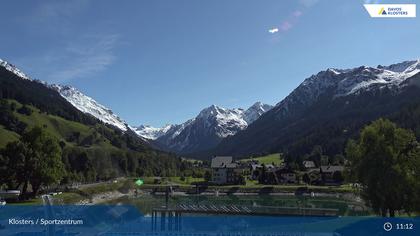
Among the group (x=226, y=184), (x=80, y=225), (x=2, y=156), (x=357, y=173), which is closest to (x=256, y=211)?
(x=357, y=173)

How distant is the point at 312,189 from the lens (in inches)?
6658

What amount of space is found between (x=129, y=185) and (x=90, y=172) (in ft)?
87.2

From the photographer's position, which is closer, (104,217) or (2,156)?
(104,217)

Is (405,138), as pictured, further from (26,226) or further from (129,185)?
(129,185)

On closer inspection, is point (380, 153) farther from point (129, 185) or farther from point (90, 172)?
point (90, 172)

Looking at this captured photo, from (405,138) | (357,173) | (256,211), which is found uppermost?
(405,138)

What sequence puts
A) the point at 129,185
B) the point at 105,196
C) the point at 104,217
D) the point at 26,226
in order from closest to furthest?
the point at 26,226 → the point at 104,217 → the point at 105,196 → the point at 129,185

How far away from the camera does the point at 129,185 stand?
549ft

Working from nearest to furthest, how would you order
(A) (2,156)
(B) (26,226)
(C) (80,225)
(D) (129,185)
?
(B) (26,226)
(C) (80,225)
(A) (2,156)
(D) (129,185)

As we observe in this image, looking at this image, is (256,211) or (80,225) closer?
(80,225)

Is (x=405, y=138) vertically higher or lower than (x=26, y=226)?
higher

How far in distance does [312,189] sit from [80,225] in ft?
445

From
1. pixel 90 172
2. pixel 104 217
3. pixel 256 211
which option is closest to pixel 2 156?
pixel 104 217

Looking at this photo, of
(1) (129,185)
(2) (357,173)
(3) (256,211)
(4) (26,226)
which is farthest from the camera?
(1) (129,185)
